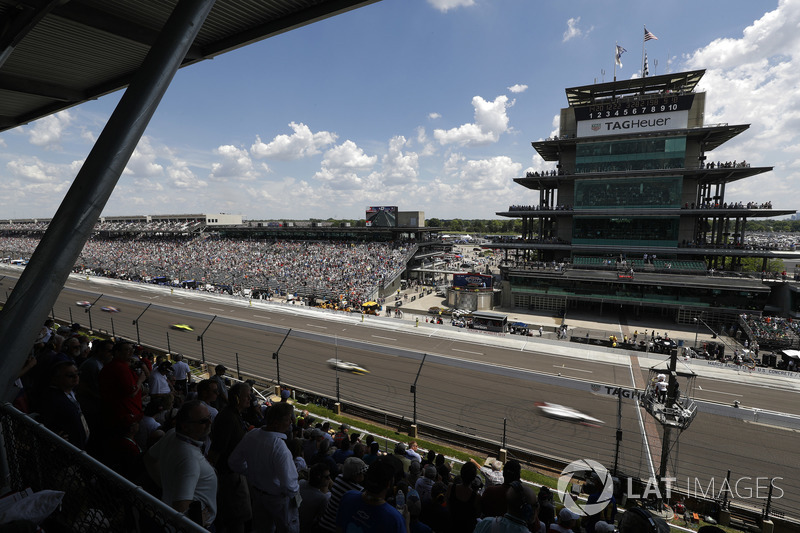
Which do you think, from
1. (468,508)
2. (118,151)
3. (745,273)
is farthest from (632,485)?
(745,273)

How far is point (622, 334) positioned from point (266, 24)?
105 ft

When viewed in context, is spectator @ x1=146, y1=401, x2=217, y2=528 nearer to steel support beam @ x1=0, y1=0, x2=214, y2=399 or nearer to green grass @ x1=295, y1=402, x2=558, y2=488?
steel support beam @ x1=0, y1=0, x2=214, y2=399

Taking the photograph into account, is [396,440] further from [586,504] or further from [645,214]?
[645,214]

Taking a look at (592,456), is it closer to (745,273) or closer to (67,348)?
(67,348)

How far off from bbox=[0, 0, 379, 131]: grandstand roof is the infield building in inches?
1362

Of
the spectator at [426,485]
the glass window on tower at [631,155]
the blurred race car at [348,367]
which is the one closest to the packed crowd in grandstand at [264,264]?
the blurred race car at [348,367]

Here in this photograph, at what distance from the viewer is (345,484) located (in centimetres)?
346

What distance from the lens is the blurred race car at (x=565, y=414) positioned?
13930 millimetres

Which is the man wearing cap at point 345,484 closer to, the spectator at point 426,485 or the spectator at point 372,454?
the spectator at point 426,485

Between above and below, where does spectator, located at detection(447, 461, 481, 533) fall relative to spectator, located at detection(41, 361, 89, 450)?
below

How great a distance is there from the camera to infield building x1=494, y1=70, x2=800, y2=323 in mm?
33312

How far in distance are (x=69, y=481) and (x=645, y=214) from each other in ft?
145

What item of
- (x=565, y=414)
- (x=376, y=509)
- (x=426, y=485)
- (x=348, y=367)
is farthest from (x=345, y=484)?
(x=348, y=367)

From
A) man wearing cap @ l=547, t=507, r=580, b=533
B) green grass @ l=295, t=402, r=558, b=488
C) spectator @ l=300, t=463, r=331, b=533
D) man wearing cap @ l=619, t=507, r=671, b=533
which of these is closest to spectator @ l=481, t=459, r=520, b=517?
man wearing cap @ l=547, t=507, r=580, b=533
